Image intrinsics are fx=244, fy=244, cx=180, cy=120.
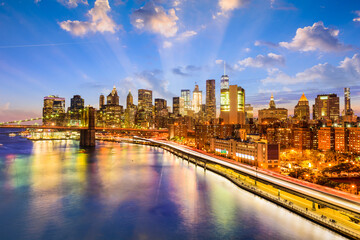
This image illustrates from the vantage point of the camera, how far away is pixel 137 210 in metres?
20.1

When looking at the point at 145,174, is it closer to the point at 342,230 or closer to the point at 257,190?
the point at 257,190

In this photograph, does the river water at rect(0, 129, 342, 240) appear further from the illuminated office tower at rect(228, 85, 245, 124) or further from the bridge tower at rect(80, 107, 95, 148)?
the illuminated office tower at rect(228, 85, 245, 124)

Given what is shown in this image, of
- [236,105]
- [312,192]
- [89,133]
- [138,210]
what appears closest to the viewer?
[312,192]

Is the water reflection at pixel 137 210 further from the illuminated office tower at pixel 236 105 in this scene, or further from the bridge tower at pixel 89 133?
the illuminated office tower at pixel 236 105

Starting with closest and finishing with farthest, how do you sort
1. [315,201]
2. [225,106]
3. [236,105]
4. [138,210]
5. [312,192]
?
[315,201]
[312,192]
[138,210]
[236,105]
[225,106]

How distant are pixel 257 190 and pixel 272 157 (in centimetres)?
1205

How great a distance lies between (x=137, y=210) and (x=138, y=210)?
82mm

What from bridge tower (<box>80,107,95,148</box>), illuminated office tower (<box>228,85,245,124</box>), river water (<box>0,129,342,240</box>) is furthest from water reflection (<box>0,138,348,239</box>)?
illuminated office tower (<box>228,85,245,124</box>)

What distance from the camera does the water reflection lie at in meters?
16.1

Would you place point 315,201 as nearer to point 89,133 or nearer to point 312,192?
point 312,192

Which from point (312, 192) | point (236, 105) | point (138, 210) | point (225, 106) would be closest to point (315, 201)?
point (312, 192)

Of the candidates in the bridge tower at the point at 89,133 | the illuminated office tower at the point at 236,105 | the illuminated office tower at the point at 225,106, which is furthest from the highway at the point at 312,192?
the illuminated office tower at the point at 225,106

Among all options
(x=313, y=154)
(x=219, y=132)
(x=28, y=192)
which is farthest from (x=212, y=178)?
(x=219, y=132)

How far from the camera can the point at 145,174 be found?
113 ft
